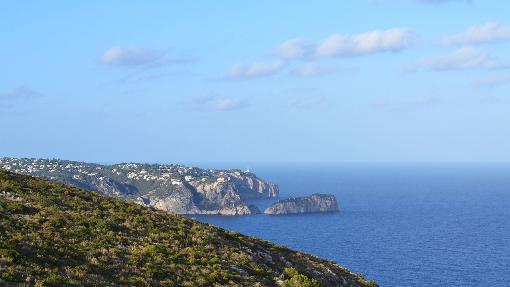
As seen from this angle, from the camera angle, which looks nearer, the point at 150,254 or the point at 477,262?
the point at 150,254

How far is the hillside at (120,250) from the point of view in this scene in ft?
68.4

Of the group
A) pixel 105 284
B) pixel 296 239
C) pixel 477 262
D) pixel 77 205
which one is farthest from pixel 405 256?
pixel 105 284

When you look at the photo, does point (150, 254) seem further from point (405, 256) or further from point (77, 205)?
point (405, 256)

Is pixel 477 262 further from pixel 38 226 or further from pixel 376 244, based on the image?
pixel 38 226

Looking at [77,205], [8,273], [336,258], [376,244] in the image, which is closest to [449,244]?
[376,244]

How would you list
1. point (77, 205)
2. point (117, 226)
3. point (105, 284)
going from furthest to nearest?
point (77, 205) < point (117, 226) < point (105, 284)

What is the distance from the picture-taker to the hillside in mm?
20859

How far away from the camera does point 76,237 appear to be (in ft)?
85.6

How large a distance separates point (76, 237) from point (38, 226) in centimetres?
237

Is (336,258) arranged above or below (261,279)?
below

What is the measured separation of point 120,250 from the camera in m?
25.2

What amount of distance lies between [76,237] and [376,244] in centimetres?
16293

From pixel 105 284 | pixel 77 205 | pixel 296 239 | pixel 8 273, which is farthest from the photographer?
pixel 296 239

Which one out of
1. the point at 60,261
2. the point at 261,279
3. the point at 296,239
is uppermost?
the point at 60,261
